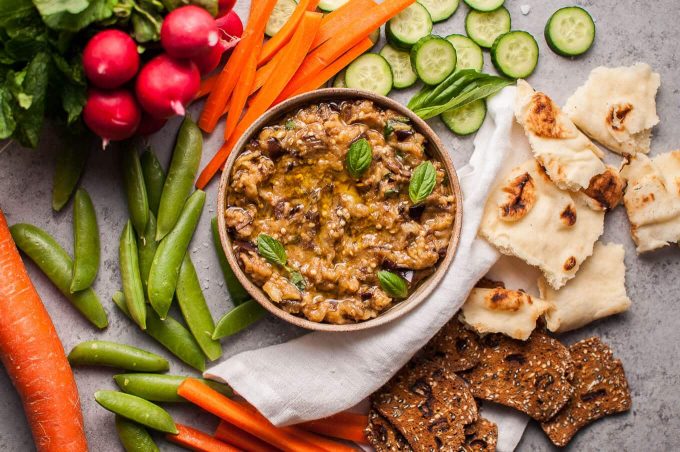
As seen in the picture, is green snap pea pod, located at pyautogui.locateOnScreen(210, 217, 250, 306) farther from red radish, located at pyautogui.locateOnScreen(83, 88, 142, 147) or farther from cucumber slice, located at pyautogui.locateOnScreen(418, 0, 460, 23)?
cucumber slice, located at pyautogui.locateOnScreen(418, 0, 460, 23)

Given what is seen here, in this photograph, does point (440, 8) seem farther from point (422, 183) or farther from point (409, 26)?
point (422, 183)

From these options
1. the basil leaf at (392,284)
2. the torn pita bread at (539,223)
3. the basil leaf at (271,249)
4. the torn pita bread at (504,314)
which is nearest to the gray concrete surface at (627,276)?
the torn pita bread at (539,223)

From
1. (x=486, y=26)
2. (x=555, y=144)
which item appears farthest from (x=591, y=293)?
(x=486, y=26)

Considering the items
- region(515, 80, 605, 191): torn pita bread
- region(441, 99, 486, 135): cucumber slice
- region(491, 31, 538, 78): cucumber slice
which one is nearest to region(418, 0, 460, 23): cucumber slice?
region(491, 31, 538, 78): cucumber slice

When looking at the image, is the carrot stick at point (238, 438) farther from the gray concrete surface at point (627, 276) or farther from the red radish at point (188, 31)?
the red radish at point (188, 31)

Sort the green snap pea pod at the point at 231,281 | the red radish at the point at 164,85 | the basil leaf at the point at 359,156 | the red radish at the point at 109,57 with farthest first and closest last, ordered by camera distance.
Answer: the green snap pea pod at the point at 231,281 → the basil leaf at the point at 359,156 → the red radish at the point at 164,85 → the red radish at the point at 109,57
